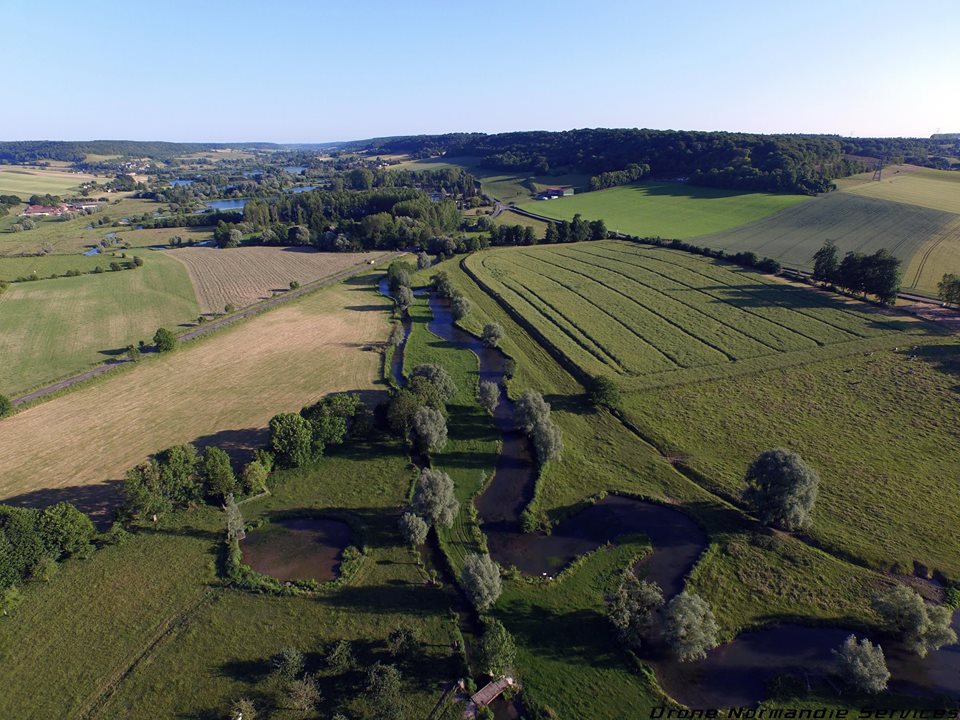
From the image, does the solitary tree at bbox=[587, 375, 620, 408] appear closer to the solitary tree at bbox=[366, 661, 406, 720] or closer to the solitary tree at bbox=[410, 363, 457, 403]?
the solitary tree at bbox=[410, 363, 457, 403]

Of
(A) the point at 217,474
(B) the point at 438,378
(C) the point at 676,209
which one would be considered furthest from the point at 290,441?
(C) the point at 676,209

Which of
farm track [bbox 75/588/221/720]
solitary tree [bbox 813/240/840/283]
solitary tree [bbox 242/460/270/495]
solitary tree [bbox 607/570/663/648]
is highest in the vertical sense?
solitary tree [bbox 813/240/840/283]

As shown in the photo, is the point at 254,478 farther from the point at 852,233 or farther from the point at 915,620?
the point at 852,233

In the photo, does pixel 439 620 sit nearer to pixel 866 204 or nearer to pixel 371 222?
pixel 371 222

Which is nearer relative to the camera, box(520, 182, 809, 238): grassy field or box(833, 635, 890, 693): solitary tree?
box(833, 635, 890, 693): solitary tree

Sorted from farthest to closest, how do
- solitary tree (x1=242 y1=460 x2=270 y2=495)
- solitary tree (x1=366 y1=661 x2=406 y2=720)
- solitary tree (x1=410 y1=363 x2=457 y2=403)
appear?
solitary tree (x1=410 y1=363 x2=457 y2=403) < solitary tree (x1=242 y1=460 x2=270 y2=495) < solitary tree (x1=366 y1=661 x2=406 y2=720)

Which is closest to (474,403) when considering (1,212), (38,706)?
(38,706)

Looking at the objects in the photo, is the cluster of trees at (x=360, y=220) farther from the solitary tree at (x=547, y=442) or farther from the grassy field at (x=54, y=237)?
the solitary tree at (x=547, y=442)

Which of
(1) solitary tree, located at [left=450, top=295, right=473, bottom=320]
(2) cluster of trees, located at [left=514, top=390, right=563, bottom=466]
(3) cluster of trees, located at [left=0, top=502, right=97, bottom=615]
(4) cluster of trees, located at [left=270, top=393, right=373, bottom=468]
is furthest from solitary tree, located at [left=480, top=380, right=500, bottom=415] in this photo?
(3) cluster of trees, located at [left=0, top=502, right=97, bottom=615]
